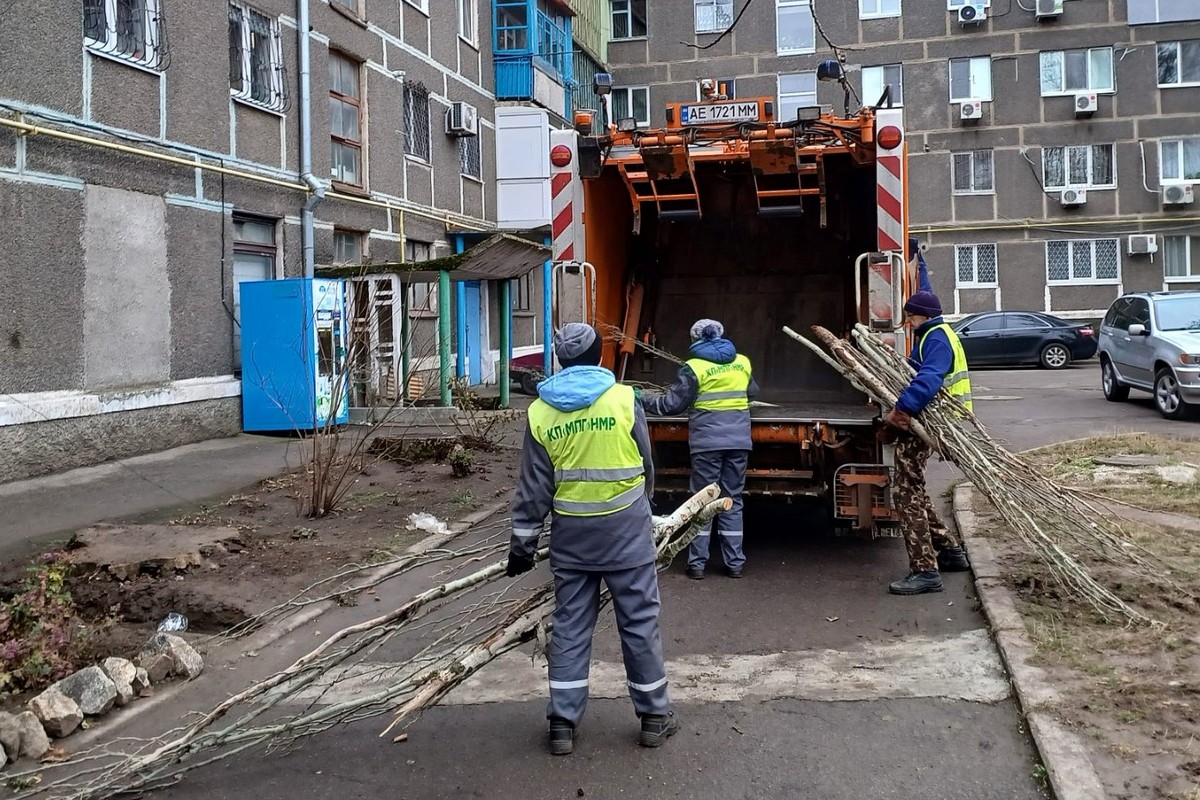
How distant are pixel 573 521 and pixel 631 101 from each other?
3022 centimetres

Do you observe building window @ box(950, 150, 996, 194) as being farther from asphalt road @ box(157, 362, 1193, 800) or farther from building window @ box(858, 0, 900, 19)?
asphalt road @ box(157, 362, 1193, 800)

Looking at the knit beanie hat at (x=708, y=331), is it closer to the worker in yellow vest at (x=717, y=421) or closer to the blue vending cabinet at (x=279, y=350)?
the worker in yellow vest at (x=717, y=421)

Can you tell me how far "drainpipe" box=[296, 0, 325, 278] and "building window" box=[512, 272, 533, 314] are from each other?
26.8 ft

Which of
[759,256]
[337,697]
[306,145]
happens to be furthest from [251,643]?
[306,145]

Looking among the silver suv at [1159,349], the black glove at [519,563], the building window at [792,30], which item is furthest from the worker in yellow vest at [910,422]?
the building window at [792,30]

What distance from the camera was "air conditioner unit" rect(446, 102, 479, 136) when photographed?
61.2ft

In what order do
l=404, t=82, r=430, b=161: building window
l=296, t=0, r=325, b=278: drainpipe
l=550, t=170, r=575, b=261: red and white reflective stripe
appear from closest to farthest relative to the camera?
l=550, t=170, r=575, b=261: red and white reflective stripe → l=296, t=0, r=325, b=278: drainpipe → l=404, t=82, r=430, b=161: building window

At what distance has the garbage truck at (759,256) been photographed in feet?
22.3

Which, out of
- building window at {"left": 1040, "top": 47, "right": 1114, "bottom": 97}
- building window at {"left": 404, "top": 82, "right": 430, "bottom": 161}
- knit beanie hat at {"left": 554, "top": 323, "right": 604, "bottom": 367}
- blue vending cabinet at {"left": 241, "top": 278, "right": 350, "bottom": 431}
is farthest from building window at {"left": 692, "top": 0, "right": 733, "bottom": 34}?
knit beanie hat at {"left": 554, "top": 323, "right": 604, "bottom": 367}

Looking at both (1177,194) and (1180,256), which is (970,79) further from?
(1180,256)

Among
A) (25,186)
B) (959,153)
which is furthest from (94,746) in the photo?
(959,153)

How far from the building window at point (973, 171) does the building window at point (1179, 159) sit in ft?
14.7

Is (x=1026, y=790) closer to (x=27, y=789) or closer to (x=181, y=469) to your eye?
(x=27, y=789)

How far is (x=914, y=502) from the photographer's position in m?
5.97
